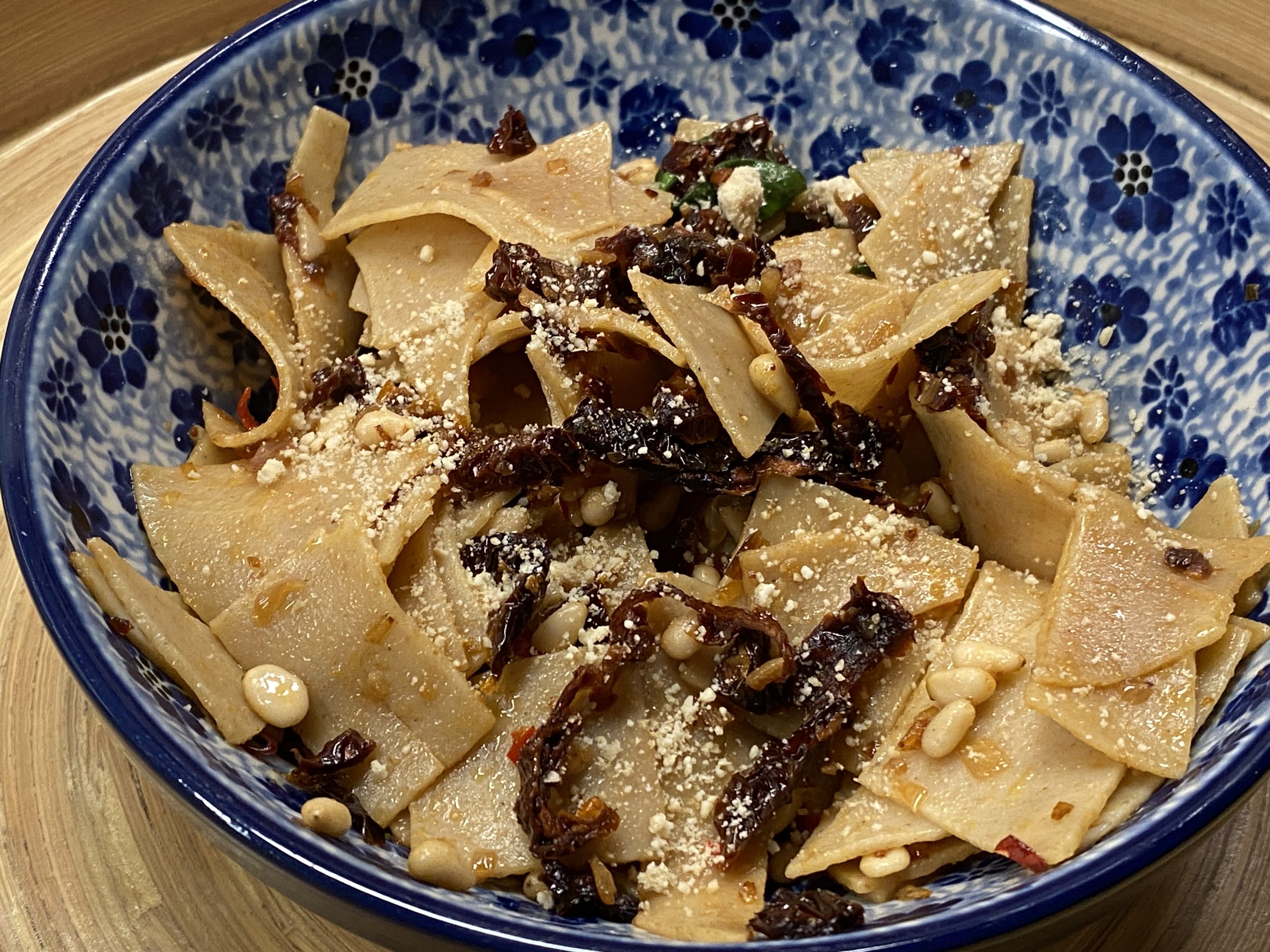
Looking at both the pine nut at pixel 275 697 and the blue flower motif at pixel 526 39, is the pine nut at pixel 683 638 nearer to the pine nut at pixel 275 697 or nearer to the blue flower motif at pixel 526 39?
the pine nut at pixel 275 697

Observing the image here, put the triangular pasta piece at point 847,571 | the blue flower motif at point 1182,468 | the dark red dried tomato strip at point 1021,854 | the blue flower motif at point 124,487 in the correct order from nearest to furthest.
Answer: the dark red dried tomato strip at point 1021,854 < the triangular pasta piece at point 847,571 < the blue flower motif at point 124,487 < the blue flower motif at point 1182,468

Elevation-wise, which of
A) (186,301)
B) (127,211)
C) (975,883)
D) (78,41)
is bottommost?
(975,883)

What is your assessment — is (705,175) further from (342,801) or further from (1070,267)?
(342,801)

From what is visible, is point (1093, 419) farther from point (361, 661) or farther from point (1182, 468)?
point (361, 661)

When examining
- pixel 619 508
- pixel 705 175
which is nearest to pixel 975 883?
pixel 619 508

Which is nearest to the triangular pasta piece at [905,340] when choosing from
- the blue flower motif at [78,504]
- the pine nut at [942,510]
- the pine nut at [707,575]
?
the pine nut at [942,510]
